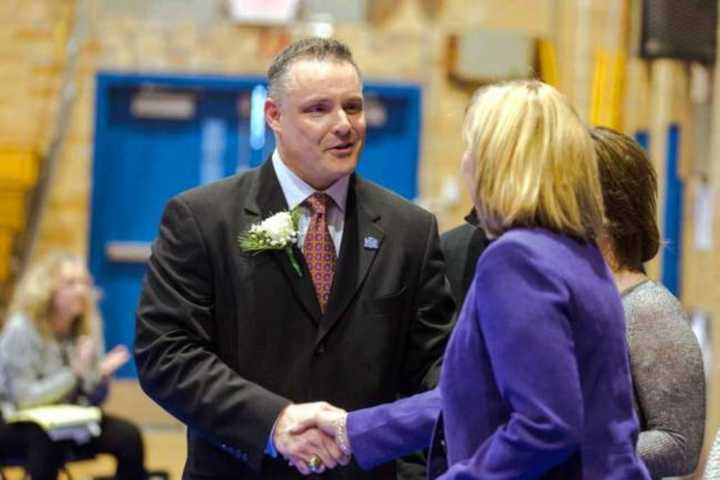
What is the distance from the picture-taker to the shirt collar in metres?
3.43

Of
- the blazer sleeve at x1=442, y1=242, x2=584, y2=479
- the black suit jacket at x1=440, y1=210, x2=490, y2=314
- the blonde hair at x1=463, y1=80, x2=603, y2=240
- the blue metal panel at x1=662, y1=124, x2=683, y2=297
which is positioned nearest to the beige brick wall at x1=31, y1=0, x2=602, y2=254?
the blue metal panel at x1=662, y1=124, x2=683, y2=297

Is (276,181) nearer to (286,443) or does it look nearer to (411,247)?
(411,247)

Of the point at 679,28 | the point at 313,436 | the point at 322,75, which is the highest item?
the point at 679,28

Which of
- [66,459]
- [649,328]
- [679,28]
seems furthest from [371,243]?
[679,28]

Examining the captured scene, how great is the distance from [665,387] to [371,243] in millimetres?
748

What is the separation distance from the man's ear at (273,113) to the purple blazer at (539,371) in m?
1.03

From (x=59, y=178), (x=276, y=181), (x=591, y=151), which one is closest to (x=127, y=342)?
(x=59, y=178)

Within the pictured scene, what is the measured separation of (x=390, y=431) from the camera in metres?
3.07

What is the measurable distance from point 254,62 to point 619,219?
25.8ft

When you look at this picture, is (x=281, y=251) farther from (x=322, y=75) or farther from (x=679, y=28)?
(x=679, y=28)

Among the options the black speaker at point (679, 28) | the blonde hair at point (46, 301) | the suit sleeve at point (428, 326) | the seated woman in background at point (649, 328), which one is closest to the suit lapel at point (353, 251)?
the suit sleeve at point (428, 326)

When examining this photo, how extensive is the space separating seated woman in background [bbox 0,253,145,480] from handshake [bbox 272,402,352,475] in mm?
3514

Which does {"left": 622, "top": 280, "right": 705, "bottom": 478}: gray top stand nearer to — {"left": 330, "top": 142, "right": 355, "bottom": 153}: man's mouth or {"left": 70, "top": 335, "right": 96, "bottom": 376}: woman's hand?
{"left": 330, "top": 142, "right": 355, "bottom": 153}: man's mouth

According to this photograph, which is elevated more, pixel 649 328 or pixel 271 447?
pixel 649 328
